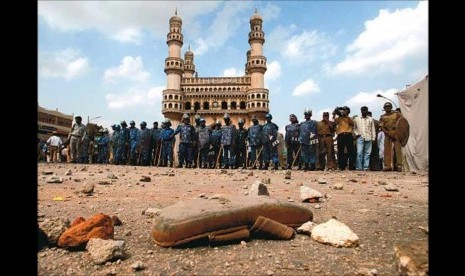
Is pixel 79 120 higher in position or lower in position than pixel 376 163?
higher

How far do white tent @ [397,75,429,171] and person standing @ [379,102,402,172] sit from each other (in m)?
0.50

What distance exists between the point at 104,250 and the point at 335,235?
170cm

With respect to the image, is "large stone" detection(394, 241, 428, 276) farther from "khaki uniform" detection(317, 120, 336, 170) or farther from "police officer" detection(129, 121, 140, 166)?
"police officer" detection(129, 121, 140, 166)

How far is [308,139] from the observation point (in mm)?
10375

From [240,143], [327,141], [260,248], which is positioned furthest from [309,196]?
[240,143]

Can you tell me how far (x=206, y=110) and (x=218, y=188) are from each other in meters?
44.6

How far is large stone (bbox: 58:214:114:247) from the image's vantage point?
8.20 ft

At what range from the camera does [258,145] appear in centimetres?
1132

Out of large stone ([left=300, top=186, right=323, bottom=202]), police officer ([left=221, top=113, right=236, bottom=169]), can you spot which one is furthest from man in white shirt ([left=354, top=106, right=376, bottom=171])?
large stone ([left=300, top=186, right=323, bottom=202])

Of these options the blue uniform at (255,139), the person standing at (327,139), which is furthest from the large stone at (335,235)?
the blue uniform at (255,139)

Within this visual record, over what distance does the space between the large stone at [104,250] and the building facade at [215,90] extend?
43.8m
